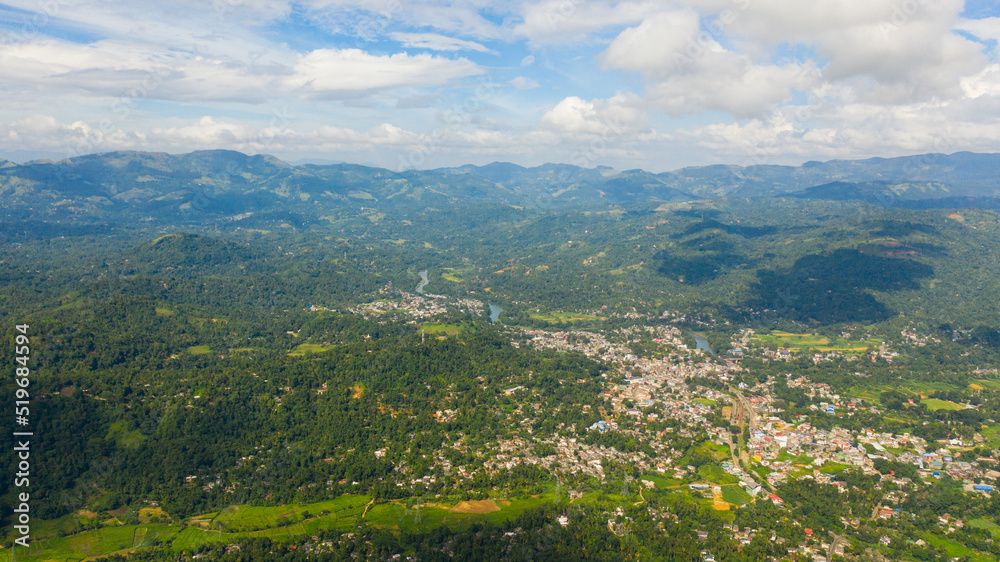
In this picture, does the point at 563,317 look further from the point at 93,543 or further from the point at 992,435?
the point at 93,543

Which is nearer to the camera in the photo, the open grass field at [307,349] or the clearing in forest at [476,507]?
the clearing in forest at [476,507]

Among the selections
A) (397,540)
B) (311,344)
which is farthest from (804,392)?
(311,344)

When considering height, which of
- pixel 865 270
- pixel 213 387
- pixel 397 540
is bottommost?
pixel 397 540

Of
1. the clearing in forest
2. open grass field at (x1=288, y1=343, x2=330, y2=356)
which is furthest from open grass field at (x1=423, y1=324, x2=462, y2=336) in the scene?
the clearing in forest

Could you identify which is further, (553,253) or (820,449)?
(553,253)

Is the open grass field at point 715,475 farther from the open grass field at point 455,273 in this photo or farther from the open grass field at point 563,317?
the open grass field at point 455,273

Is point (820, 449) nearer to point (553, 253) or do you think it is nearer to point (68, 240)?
point (553, 253)

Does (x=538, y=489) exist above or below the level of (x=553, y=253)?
below

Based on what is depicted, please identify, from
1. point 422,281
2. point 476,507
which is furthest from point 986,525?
point 422,281

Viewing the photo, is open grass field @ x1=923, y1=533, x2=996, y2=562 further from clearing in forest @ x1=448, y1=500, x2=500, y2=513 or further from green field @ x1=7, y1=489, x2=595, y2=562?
clearing in forest @ x1=448, y1=500, x2=500, y2=513

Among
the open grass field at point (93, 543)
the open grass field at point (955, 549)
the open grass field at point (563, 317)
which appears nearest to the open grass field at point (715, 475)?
the open grass field at point (955, 549)

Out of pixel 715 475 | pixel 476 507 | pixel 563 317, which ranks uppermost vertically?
pixel 563 317
